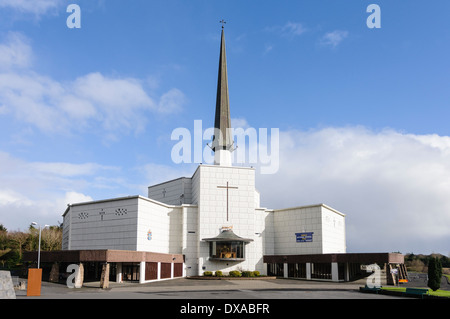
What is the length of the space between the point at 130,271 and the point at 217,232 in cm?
1552

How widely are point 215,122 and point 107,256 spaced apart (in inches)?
1431

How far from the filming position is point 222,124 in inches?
2869

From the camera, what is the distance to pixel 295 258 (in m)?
59.6

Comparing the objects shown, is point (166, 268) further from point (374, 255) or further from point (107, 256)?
point (374, 255)

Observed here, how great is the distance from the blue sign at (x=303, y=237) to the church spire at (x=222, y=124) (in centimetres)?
1706

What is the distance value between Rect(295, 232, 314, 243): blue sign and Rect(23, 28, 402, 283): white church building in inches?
5.9

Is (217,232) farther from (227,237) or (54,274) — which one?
(54,274)

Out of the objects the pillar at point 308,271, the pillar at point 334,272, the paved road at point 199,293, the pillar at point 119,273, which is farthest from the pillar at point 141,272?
the pillar at point 334,272

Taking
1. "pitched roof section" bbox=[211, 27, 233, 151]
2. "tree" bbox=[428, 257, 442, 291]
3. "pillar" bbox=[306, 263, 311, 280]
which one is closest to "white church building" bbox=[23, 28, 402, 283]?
"pillar" bbox=[306, 263, 311, 280]

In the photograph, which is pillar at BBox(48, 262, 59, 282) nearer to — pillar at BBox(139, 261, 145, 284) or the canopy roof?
pillar at BBox(139, 261, 145, 284)

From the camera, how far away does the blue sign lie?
203 ft
